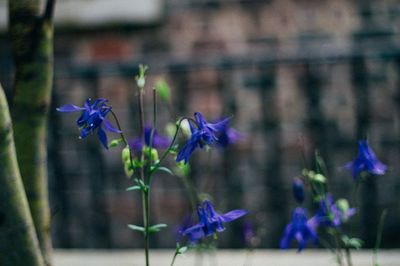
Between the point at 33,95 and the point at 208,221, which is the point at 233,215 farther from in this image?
the point at 33,95

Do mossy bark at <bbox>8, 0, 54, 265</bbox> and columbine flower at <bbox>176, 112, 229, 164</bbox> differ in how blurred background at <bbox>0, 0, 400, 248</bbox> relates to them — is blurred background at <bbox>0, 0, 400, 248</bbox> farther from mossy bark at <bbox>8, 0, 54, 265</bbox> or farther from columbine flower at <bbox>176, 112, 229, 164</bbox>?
columbine flower at <bbox>176, 112, 229, 164</bbox>

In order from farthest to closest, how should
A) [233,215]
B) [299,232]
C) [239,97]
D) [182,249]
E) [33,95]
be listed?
[239,97], [299,232], [33,95], [182,249], [233,215]

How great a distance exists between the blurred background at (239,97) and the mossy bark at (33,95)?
2.39 m

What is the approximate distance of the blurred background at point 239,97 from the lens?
14.8 ft

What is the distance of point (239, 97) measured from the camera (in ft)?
15.4

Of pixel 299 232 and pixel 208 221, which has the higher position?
pixel 208 221

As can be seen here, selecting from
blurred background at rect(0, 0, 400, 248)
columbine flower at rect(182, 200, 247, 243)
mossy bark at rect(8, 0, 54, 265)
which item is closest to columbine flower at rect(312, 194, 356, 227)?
A: columbine flower at rect(182, 200, 247, 243)

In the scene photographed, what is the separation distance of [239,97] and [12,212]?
3205 mm

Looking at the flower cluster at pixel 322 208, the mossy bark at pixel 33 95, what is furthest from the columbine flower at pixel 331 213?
A: the mossy bark at pixel 33 95

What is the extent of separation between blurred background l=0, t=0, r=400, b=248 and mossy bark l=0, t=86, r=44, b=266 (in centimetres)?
265

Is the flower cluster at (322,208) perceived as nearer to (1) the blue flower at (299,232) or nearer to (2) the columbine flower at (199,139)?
(1) the blue flower at (299,232)

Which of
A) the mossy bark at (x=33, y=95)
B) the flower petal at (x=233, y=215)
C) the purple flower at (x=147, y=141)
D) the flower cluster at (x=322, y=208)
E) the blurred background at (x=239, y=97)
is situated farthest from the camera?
the blurred background at (x=239, y=97)

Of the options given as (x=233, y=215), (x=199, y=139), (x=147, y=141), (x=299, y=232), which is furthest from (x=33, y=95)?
(x=299, y=232)

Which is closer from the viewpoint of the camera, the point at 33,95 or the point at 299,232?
the point at 33,95
